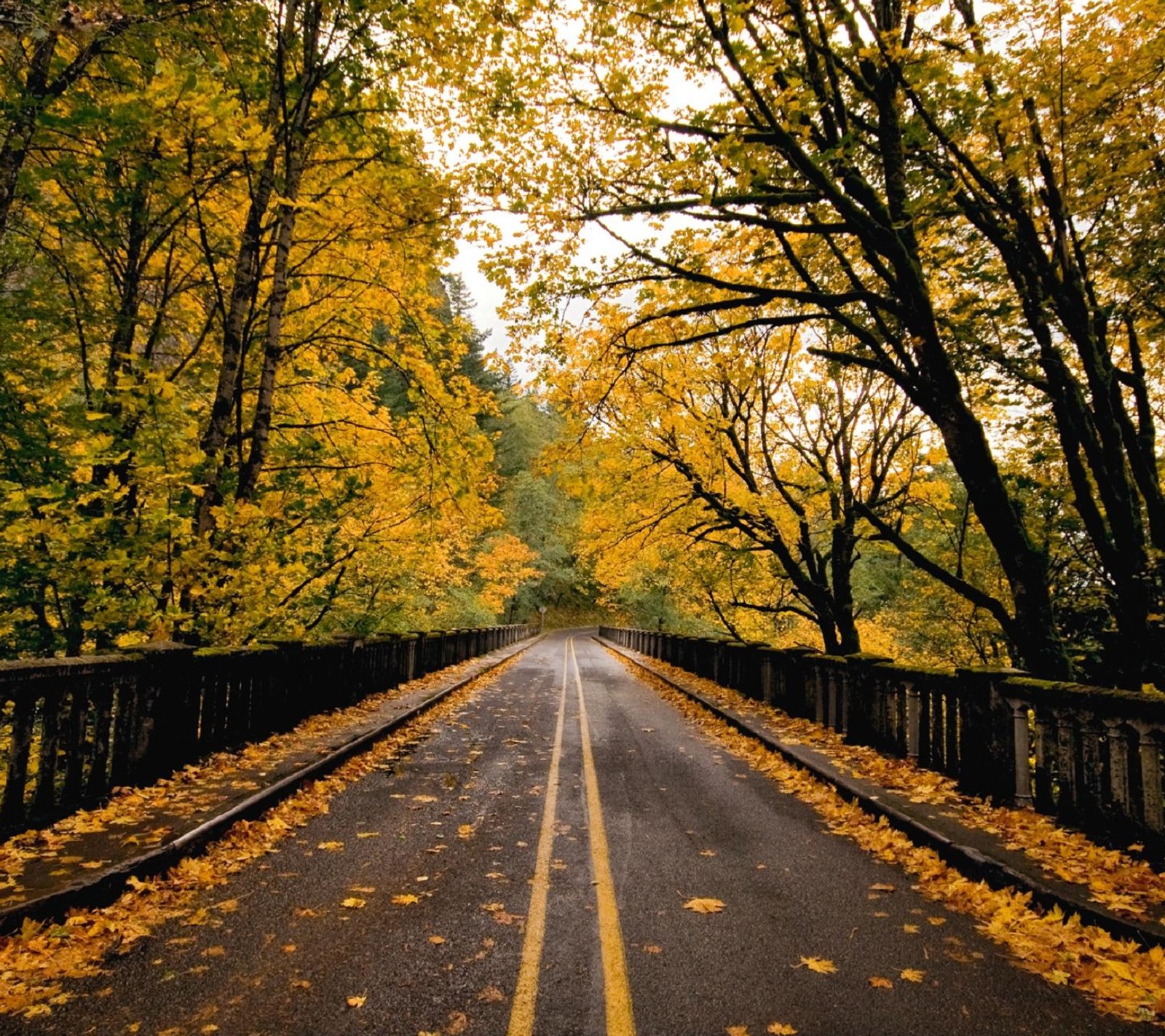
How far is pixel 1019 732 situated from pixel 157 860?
750cm

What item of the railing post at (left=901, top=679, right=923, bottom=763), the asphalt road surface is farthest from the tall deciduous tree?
the asphalt road surface

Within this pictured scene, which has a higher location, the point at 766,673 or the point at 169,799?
the point at 766,673

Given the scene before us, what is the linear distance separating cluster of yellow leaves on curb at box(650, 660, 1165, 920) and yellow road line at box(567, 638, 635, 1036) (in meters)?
3.12

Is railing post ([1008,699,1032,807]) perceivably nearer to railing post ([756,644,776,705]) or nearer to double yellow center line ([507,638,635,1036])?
double yellow center line ([507,638,635,1036])

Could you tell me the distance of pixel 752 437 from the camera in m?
18.5

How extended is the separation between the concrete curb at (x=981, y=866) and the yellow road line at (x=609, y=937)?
2.74m

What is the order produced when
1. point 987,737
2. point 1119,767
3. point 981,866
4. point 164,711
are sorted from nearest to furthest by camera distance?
point 981,866 → point 1119,767 → point 164,711 → point 987,737

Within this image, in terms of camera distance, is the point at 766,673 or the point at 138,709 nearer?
the point at 138,709

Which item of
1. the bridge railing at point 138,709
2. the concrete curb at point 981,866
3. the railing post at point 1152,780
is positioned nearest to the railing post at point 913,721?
the concrete curb at point 981,866

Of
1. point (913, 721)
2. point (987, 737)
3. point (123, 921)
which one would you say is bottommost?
point (123, 921)

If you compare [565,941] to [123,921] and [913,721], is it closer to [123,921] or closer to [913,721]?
[123,921]

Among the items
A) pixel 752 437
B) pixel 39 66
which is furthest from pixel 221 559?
pixel 752 437

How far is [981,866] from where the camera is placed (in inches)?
201

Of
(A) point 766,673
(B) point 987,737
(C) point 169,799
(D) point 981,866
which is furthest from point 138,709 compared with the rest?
(A) point 766,673
